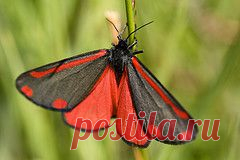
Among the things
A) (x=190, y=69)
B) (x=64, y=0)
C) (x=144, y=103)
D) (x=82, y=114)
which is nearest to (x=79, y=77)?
(x=82, y=114)

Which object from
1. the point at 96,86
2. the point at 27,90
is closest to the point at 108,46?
the point at 96,86

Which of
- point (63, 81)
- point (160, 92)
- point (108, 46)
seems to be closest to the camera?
point (160, 92)

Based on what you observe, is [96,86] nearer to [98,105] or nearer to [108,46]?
[98,105]

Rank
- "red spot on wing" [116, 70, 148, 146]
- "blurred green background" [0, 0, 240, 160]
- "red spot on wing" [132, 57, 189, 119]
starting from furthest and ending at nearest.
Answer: "blurred green background" [0, 0, 240, 160]
"red spot on wing" [116, 70, 148, 146]
"red spot on wing" [132, 57, 189, 119]

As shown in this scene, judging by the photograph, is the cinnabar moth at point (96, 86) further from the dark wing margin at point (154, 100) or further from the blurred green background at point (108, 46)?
the blurred green background at point (108, 46)

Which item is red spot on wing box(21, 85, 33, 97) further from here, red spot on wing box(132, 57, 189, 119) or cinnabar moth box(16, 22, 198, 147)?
red spot on wing box(132, 57, 189, 119)

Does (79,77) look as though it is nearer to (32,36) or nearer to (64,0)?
(32,36)

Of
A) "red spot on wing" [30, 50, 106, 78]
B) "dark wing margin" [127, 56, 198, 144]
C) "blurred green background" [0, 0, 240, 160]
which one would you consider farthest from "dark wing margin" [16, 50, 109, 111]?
"blurred green background" [0, 0, 240, 160]
